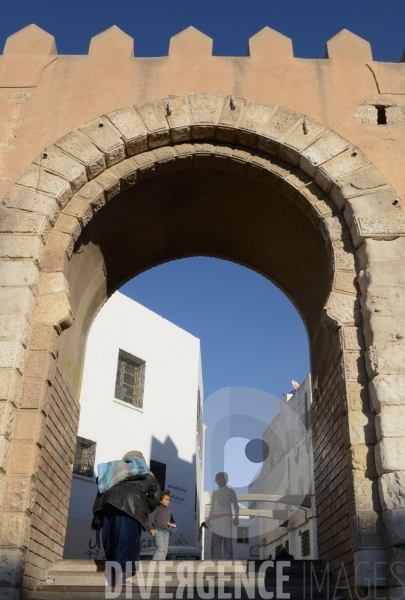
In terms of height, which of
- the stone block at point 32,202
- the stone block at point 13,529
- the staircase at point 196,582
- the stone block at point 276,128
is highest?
the stone block at point 276,128

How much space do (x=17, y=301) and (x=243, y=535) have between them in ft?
104

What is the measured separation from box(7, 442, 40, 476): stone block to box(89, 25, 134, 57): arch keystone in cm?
488

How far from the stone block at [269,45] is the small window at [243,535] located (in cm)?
2890

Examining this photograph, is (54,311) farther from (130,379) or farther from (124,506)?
(130,379)

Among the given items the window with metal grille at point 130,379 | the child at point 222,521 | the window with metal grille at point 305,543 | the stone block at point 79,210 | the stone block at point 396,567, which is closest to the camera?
the stone block at point 396,567

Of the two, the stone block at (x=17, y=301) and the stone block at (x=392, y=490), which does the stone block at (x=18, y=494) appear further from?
the stone block at (x=392, y=490)

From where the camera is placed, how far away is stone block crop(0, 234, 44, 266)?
529 centimetres

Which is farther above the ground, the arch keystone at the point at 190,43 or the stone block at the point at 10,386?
the arch keystone at the point at 190,43

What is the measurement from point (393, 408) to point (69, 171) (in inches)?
155

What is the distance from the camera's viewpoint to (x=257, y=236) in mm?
7371

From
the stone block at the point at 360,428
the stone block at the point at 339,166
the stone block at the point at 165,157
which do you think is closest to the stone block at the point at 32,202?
the stone block at the point at 165,157

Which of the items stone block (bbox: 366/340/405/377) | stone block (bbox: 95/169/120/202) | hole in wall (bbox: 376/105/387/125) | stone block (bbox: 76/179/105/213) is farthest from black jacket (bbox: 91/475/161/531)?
hole in wall (bbox: 376/105/387/125)

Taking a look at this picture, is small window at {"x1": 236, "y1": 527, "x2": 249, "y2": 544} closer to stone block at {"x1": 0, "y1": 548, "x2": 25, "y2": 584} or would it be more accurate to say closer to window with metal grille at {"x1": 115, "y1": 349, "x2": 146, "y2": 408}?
window with metal grille at {"x1": 115, "y1": 349, "x2": 146, "y2": 408}

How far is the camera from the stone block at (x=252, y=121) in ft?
20.4
